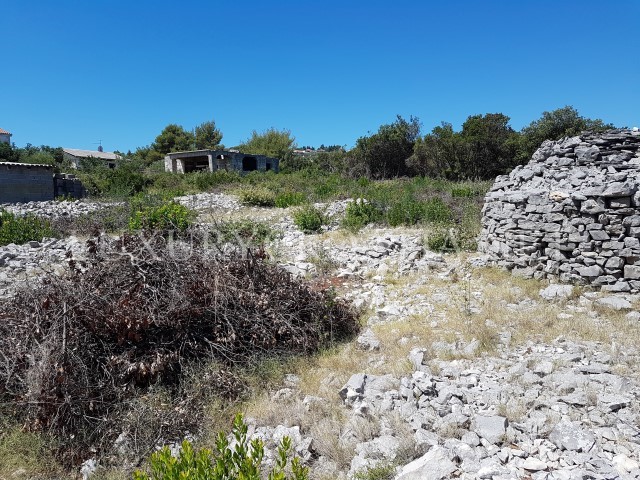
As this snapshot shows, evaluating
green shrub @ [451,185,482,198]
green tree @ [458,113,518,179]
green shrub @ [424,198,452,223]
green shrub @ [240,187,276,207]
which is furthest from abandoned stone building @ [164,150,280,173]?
green shrub @ [424,198,452,223]

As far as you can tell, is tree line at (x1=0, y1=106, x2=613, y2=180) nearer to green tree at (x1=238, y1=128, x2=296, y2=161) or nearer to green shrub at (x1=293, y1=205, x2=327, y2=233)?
green tree at (x1=238, y1=128, x2=296, y2=161)

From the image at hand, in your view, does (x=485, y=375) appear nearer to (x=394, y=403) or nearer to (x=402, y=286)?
(x=394, y=403)

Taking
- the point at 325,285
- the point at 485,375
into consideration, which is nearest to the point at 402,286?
the point at 325,285

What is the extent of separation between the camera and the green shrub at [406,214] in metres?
11.1

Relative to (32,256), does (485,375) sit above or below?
below

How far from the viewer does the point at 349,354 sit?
460 cm

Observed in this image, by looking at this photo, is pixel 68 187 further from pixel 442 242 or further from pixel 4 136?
pixel 4 136

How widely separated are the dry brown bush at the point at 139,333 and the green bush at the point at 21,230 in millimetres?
7328

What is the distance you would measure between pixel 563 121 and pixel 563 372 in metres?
20.8

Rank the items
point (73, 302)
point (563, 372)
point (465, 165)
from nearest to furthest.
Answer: point (563, 372), point (73, 302), point (465, 165)

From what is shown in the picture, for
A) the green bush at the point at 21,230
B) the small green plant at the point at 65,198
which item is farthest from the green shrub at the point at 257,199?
the small green plant at the point at 65,198

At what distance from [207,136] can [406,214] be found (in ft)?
130

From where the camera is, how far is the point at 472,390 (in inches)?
140

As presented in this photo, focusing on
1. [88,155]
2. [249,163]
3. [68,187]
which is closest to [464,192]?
[68,187]
